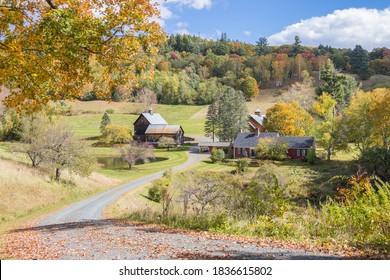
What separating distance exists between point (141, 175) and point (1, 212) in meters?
19.1

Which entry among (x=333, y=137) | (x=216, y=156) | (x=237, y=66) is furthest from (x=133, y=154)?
(x=237, y=66)

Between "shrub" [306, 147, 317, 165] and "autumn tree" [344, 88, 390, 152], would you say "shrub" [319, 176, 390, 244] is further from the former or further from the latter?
"shrub" [306, 147, 317, 165]

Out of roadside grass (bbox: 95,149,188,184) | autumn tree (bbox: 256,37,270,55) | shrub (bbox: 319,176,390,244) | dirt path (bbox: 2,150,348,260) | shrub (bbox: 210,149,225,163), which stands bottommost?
roadside grass (bbox: 95,149,188,184)

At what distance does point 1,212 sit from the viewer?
63.5 ft

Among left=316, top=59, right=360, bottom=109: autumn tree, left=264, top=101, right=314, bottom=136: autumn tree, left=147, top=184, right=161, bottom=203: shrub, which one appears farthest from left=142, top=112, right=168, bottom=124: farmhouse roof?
left=147, top=184, right=161, bottom=203: shrub

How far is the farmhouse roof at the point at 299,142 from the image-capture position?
151 feet

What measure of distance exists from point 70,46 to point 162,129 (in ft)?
179

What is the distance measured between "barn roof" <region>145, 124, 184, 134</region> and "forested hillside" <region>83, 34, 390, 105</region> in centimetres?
839

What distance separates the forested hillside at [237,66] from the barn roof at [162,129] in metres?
8.39

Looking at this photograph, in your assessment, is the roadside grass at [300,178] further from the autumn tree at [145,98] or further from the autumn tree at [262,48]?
the autumn tree at [262,48]

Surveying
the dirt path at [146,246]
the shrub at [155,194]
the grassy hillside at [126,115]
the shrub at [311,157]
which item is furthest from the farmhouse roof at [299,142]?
the dirt path at [146,246]

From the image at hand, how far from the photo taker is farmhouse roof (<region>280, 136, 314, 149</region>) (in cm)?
4612

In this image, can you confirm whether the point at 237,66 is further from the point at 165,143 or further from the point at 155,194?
the point at 155,194
